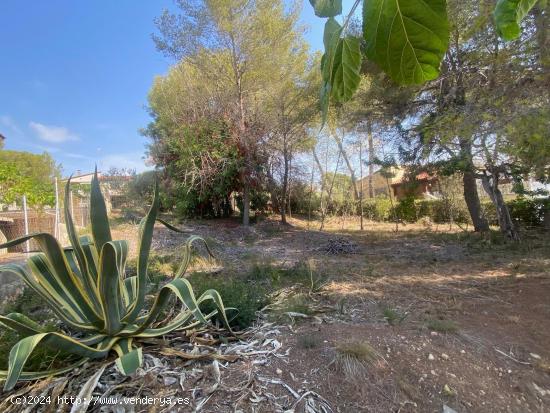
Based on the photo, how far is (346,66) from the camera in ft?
1.71

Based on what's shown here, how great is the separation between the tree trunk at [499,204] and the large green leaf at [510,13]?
7.18 metres

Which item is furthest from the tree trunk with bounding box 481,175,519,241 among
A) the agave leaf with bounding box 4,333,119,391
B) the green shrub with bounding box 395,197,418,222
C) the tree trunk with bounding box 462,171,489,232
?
the agave leaf with bounding box 4,333,119,391

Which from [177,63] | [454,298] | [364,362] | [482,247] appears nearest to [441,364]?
[364,362]

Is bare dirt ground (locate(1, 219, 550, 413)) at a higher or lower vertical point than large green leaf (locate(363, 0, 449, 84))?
lower

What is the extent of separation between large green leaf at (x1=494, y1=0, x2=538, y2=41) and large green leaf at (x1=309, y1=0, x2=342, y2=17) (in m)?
0.22

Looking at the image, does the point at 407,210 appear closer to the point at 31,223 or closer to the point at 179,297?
the point at 31,223

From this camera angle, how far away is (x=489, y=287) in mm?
3920

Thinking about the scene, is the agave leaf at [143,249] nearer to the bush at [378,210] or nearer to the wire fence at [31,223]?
the wire fence at [31,223]

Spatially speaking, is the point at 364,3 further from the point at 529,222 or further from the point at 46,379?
the point at 529,222

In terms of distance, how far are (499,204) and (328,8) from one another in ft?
25.6

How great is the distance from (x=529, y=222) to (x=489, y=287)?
26.7 feet

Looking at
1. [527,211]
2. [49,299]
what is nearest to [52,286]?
[49,299]

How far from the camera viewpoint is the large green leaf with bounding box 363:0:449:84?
38 centimetres

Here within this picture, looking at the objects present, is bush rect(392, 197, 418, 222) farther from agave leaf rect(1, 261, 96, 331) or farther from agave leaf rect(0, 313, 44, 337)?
agave leaf rect(0, 313, 44, 337)
